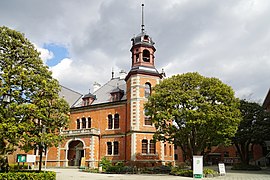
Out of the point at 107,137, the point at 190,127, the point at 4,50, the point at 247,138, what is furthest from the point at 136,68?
the point at 4,50

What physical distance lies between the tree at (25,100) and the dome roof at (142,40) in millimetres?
18467

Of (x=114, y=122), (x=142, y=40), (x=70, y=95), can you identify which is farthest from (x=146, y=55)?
(x=70, y=95)

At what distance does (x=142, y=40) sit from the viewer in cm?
3350

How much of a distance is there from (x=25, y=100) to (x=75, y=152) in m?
21.7

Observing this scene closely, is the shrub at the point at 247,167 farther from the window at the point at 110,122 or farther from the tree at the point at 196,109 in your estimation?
the window at the point at 110,122

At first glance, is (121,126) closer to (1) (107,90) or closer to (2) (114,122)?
(2) (114,122)

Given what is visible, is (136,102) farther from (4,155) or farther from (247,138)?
(4,155)

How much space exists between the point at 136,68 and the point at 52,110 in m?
17.3

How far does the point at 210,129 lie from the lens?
21703mm

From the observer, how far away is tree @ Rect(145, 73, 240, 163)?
21.1m

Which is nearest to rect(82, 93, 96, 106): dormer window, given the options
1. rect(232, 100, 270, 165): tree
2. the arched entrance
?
the arched entrance

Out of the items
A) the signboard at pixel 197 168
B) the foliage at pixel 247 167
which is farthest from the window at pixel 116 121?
the signboard at pixel 197 168

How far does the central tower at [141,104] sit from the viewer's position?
2988cm

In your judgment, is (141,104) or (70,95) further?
(70,95)
